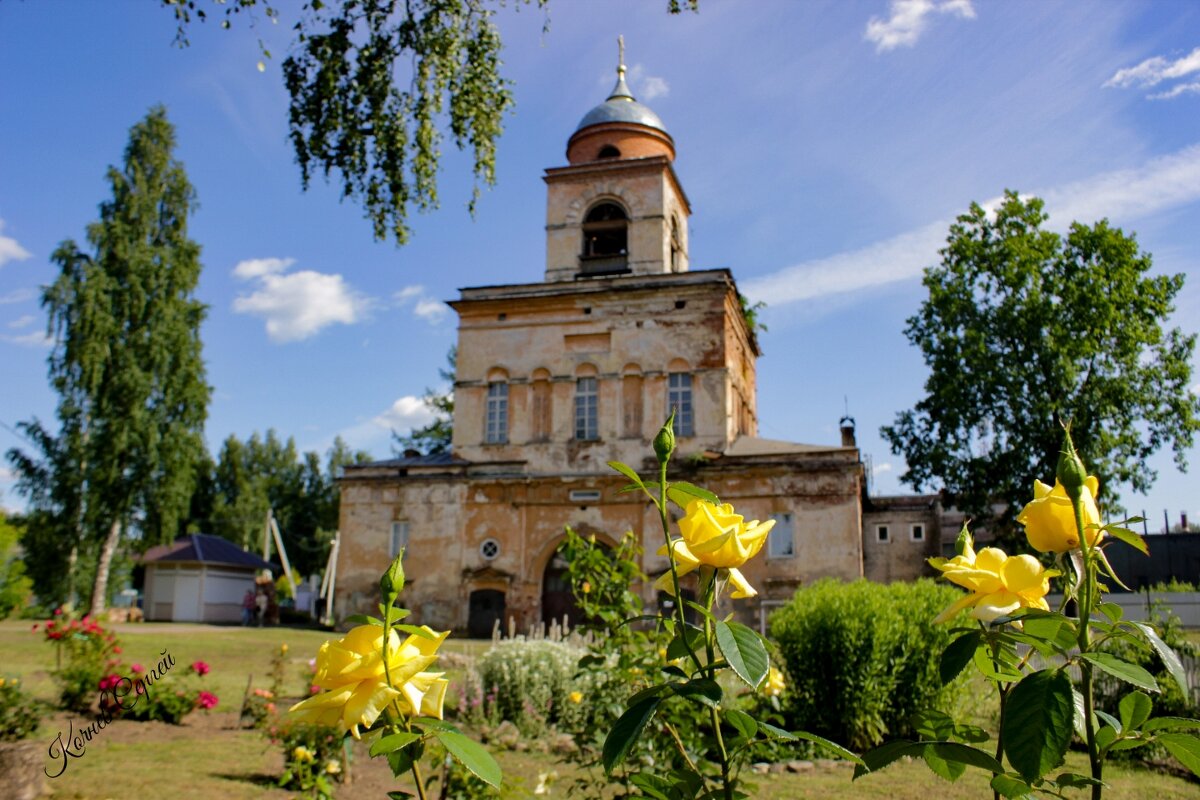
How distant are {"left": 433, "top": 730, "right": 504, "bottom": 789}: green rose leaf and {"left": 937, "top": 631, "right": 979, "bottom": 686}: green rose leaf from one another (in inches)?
33.2

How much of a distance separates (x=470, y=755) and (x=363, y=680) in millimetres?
273

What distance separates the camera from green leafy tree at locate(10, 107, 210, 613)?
86.5 feet

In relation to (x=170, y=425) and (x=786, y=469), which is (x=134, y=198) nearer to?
(x=170, y=425)

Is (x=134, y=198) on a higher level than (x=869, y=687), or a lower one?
higher

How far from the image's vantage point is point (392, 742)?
168cm

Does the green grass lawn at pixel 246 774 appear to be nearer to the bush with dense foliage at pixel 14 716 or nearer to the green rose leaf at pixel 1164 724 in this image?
the bush with dense foliage at pixel 14 716

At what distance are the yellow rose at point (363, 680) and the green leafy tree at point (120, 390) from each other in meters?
27.9

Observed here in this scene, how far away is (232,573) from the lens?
3631 centimetres

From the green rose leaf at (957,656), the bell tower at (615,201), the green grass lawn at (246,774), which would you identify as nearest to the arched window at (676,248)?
the bell tower at (615,201)

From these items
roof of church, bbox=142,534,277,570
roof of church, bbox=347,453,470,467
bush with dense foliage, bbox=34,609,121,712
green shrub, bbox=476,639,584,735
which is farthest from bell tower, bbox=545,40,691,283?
roof of church, bbox=142,534,277,570

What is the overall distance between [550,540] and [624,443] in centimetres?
332

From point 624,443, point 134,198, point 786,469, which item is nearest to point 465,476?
point 624,443

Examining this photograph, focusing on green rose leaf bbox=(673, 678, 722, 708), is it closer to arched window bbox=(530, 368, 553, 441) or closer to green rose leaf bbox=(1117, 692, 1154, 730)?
green rose leaf bbox=(1117, 692, 1154, 730)

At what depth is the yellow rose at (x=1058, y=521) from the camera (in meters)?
1.65
